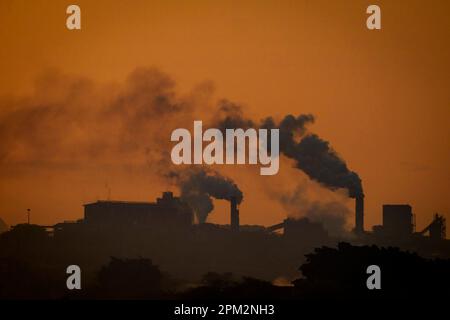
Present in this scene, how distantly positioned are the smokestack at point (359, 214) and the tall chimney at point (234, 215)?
34.8 ft

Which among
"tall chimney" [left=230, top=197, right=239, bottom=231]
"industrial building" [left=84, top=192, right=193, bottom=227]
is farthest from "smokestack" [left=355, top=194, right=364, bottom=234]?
"industrial building" [left=84, top=192, right=193, bottom=227]

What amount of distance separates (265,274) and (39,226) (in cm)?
2089

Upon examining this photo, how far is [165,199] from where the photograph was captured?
111062mm

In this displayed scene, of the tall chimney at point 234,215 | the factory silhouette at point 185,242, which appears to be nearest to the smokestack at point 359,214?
the factory silhouette at point 185,242

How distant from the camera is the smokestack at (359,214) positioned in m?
96.5

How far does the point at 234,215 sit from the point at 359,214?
508 inches

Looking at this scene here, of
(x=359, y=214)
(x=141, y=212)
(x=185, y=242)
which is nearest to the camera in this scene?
(x=359, y=214)

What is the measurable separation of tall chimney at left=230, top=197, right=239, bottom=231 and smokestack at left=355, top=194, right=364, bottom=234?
418 inches

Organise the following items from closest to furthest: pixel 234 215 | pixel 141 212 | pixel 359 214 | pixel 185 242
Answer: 1. pixel 359 214
2. pixel 234 215
3. pixel 185 242
4. pixel 141 212

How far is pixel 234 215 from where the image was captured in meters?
108

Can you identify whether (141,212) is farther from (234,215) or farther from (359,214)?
(359,214)

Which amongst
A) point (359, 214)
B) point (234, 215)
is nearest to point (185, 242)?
point (234, 215)
